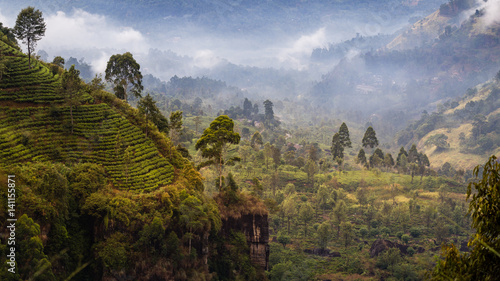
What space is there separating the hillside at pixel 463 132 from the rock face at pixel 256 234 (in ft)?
362

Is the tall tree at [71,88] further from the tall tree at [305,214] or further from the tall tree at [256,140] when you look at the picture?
the tall tree at [256,140]

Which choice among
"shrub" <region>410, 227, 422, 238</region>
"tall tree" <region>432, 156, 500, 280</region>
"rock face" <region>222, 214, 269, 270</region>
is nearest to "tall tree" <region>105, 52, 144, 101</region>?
"rock face" <region>222, 214, 269, 270</region>

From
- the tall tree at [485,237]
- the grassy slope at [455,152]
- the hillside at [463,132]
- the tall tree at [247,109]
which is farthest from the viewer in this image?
the tall tree at [247,109]

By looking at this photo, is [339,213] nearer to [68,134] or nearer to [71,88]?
[68,134]

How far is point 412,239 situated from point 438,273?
58250 mm

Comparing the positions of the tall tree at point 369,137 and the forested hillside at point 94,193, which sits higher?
the tall tree at point 369,137

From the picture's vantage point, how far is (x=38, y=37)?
41.4m

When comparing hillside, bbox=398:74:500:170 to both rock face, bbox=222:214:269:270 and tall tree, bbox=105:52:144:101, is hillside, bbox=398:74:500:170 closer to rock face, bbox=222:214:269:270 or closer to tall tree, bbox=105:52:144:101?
rock face, bbox=222:214:269:270

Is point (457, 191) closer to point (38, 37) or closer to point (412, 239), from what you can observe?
point (412, 239)

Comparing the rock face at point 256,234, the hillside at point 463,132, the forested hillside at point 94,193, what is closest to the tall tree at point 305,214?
the rock face at point 256,234

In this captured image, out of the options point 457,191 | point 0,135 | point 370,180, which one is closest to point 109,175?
point 0,135

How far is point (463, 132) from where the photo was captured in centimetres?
14500

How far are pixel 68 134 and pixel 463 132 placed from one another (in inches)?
6089

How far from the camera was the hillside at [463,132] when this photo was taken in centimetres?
13075
